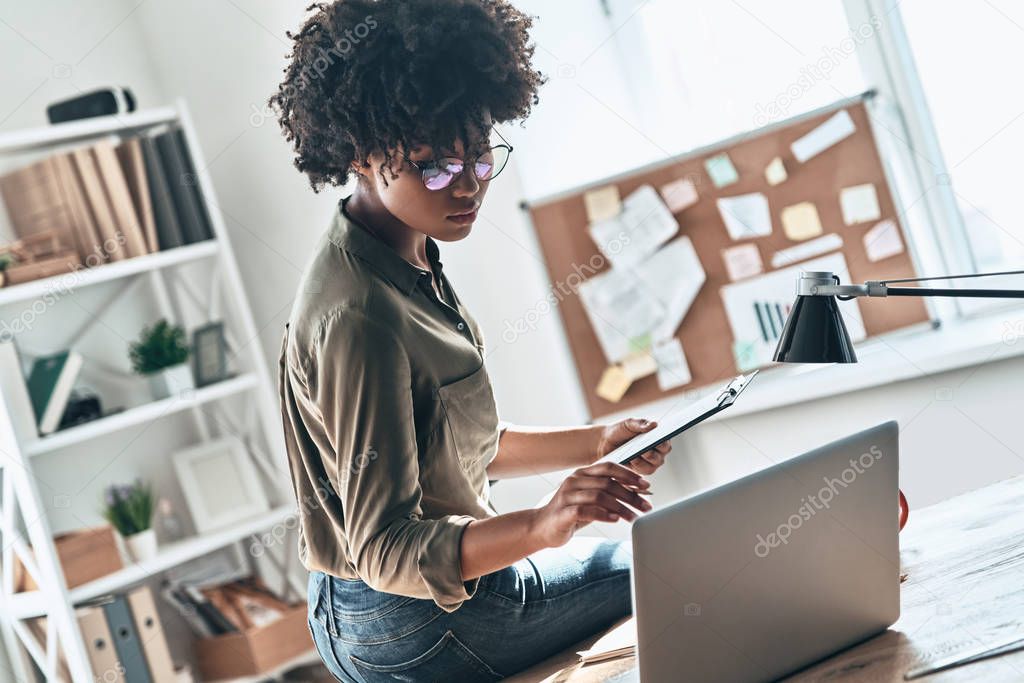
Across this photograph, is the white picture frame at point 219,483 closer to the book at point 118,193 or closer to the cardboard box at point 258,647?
the cardboard box at point 258,647

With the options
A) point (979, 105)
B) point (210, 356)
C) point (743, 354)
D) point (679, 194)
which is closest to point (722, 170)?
point (679, 194)

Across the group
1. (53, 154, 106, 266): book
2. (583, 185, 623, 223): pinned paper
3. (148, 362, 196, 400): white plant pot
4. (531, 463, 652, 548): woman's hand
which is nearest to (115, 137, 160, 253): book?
(53, 154, 106, 266): book

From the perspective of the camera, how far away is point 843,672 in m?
1.09

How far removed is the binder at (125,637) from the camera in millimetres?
2631

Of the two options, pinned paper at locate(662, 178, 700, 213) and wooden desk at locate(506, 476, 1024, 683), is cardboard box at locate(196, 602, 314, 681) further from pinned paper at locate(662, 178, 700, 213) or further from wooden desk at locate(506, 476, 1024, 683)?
wooden desk at locate(506, 476, 1024, 683)

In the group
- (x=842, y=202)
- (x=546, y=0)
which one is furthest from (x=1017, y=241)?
(x=546, y=0)

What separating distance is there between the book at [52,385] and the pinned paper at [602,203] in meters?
1.36

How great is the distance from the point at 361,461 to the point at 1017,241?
1.81 meters

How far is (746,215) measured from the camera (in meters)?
2.62

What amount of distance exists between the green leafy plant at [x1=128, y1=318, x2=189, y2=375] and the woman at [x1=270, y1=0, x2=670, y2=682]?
5.00 ft

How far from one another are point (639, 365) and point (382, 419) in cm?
155

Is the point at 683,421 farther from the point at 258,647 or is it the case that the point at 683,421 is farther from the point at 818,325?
the point at 258,647

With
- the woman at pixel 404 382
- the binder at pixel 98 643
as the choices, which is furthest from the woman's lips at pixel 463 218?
the binder at pixel 98 643

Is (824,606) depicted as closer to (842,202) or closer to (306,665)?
(842,202)
